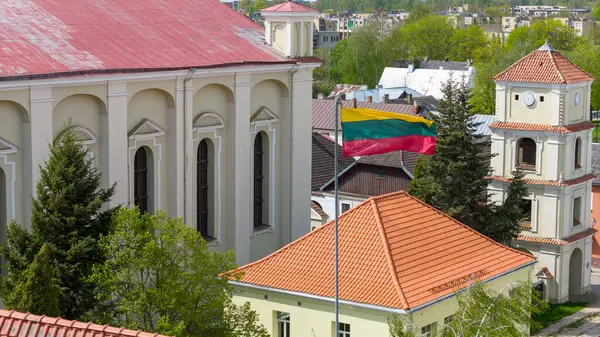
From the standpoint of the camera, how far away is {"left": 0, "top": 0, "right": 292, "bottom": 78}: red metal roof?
34.9 meters

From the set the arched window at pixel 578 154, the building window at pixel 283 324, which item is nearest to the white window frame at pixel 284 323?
the building window at pixel 283 324

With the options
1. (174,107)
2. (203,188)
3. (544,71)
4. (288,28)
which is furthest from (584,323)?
(174,107)

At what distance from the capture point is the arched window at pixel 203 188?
40406 millimetres

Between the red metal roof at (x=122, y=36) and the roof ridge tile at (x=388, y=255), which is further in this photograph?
the red metal roof at (x=122, y=36)

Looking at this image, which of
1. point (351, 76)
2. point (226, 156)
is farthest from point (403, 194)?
point (351, 76)

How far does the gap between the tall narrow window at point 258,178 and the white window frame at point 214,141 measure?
2255 millimetres

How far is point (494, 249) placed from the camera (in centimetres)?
3725

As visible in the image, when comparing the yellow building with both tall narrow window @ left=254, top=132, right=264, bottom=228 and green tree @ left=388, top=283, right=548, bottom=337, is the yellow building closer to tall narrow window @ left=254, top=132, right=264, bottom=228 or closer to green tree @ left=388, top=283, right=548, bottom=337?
green tree @ left=388, top=283, right=548, bottom=337

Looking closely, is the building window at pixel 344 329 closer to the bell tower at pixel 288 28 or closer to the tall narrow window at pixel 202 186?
the tall narrow window at pixel 202 186

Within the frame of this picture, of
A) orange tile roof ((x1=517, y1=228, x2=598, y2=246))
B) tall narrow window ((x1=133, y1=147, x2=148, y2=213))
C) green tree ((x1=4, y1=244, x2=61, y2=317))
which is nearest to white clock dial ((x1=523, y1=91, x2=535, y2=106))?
orange tile roof ((x1=517, y1=228, x2=598, y2=246))

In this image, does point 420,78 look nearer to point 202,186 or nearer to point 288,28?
point 288,28

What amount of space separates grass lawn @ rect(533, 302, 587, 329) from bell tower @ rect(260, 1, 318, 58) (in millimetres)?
15223

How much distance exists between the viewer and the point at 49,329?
64.4 feet

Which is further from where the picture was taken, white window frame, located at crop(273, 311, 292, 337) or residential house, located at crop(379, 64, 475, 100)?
residential house, located at crop(379, 64, 475, 100)
